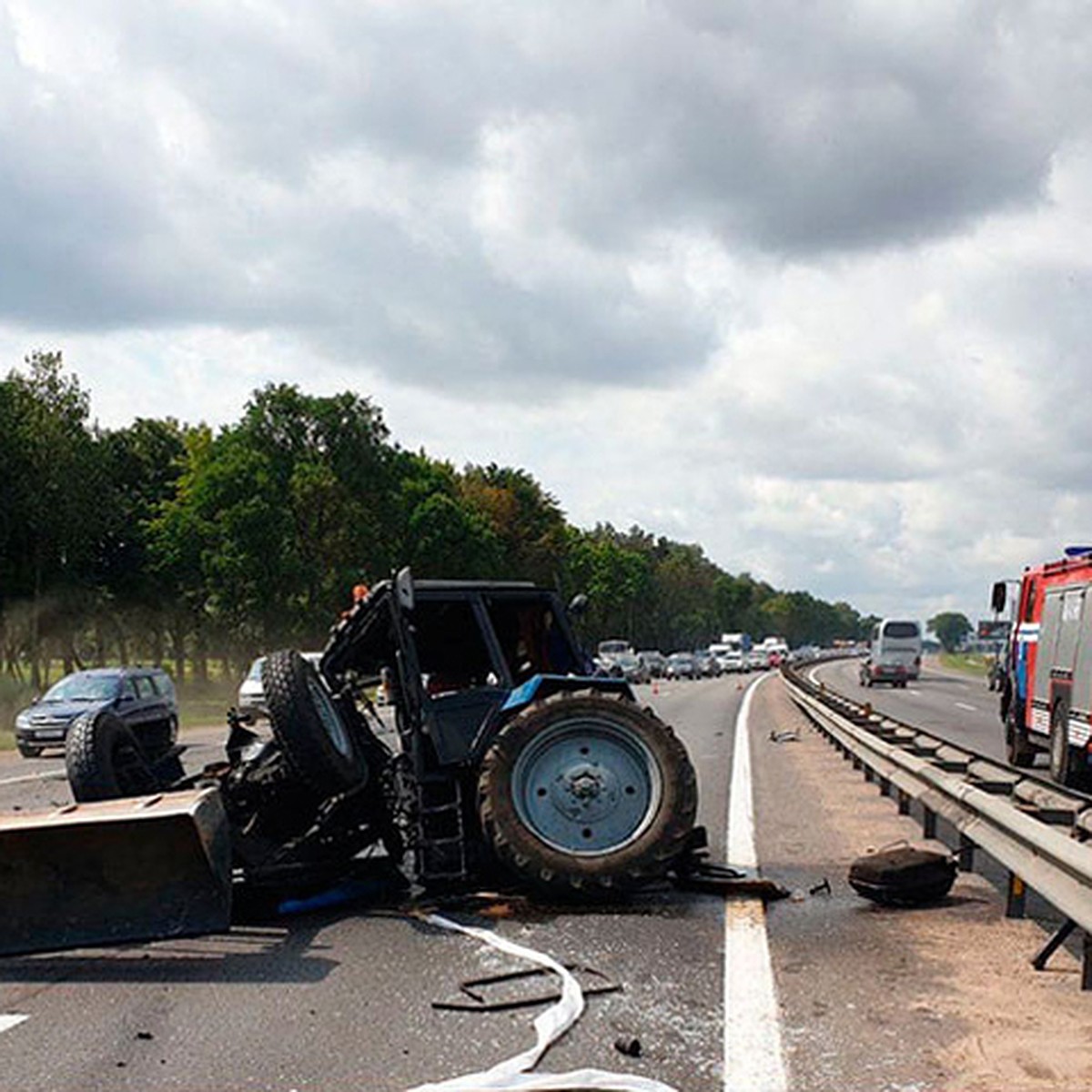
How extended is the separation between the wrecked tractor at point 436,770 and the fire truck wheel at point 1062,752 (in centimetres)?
908

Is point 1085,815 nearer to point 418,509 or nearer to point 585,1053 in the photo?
point 585,1053

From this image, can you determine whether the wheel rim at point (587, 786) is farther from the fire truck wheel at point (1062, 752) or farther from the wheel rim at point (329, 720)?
the fire truck wheel at point (1062, 752)

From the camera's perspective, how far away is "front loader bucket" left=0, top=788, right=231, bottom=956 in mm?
7426

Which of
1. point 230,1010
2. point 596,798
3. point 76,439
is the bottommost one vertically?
point 230,1010

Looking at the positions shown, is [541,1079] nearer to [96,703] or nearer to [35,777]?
[35,777]

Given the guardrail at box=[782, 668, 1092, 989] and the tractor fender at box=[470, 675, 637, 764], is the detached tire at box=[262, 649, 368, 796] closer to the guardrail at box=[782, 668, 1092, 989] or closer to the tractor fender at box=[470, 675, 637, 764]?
the tractor fender at box=[470, 675, 637, 764]

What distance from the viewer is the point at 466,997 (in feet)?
21.5

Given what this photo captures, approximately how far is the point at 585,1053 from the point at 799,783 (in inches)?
451

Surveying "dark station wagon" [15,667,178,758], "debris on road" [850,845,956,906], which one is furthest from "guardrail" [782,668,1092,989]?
"dark station wagon" [15,667,178,758]

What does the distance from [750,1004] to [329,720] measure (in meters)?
3.28

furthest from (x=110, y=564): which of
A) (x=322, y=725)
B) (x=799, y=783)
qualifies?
(x=322, y=725)

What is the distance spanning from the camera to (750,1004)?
6.43 metres

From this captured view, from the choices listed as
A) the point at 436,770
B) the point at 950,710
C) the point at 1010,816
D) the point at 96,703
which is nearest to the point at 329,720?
the point at 436,770

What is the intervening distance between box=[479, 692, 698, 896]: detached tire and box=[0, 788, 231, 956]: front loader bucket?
173cm
